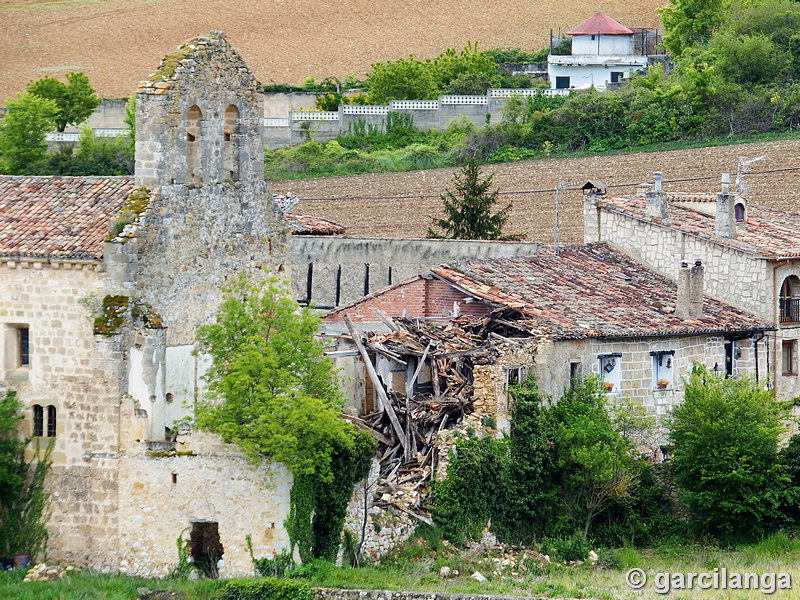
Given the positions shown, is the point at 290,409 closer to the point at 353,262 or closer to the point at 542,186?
the point at 353,262

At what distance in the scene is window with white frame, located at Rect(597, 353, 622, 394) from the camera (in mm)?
35625

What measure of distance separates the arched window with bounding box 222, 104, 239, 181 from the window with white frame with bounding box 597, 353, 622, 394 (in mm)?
8308

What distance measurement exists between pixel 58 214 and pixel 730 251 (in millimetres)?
16283

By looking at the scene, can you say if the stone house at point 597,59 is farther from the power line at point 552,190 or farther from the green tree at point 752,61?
the power line at point 552,190

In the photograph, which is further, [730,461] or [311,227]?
[311,227]

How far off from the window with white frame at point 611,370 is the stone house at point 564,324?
0.07 feet

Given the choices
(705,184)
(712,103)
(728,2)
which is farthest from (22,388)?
(728,2)

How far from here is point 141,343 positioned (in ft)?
99.7

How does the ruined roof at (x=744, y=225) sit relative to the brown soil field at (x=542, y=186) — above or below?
below

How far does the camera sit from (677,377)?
123 ft

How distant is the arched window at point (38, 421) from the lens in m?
31.2

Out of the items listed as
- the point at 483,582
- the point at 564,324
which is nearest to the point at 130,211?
the point at 483,582

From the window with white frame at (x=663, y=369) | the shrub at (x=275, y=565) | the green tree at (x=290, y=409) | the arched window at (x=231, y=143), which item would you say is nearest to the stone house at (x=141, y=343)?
the shrub at (x=275, y=565)

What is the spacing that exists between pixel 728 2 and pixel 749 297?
5759cm
